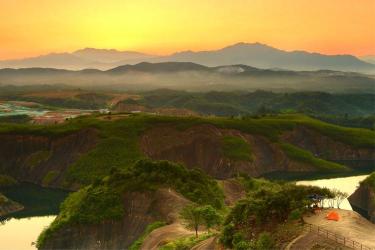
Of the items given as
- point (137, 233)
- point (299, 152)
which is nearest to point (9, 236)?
point (137, 233)

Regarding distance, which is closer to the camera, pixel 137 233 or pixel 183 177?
pixel 137 233

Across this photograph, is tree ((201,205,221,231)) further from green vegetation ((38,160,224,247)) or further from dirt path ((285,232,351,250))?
dirt path ((285,232,351,250))

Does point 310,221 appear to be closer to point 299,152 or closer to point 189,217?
point 189,217

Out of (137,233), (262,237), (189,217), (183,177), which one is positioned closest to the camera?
(262,237)

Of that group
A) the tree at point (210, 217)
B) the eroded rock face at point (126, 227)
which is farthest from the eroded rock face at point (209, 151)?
the tree at point (210, 217)

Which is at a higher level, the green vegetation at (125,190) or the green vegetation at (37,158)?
the green vegetation at (125,190)

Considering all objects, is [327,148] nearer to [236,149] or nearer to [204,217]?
[236,149]

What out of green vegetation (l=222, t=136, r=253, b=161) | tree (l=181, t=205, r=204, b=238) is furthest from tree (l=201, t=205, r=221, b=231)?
green vegetation (l=222, t=136, r=253, b=161)

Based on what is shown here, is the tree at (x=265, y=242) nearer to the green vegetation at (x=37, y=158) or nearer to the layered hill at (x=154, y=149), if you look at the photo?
the layered hill at (x=154, y=149)
